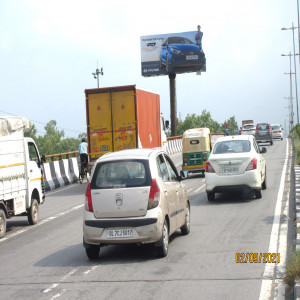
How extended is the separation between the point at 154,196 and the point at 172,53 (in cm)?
5797

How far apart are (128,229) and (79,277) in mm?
1270

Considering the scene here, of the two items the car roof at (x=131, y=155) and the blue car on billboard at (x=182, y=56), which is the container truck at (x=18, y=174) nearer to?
the car roof at (x=131, y=155)

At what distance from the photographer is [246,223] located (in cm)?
1274

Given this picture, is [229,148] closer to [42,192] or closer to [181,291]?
[42,192]

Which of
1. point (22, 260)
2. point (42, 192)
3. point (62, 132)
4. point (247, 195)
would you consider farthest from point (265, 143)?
point (62, 132)

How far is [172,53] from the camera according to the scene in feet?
218

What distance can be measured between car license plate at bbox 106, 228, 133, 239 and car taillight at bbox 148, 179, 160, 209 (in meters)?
0.50

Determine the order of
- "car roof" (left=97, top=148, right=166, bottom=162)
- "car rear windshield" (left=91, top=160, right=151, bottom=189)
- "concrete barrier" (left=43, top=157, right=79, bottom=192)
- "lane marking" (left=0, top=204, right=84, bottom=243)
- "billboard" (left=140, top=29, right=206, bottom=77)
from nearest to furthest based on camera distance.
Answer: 1. "car rear windshield" (left=91, top=160, right=151, bottom=189)
2. "car roof" (left=97, top=148, right=166, bottom=162)
3. "lane marking" (left=0, top=204, right=84, bottom=243)
4. "concrete barrier" (left=43, top=157, right=79, bottom=192)
5. "billboard" (left=140, top=29, right=206, bottom=77)

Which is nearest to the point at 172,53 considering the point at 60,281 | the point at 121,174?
the point at 121,174

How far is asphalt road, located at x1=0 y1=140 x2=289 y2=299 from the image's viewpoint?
756cm

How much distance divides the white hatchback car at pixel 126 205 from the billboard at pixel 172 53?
55.8 m

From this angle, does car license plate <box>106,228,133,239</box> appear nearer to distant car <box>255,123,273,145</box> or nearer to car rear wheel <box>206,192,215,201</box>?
car rear wheel <box>206,192,215,201</box>

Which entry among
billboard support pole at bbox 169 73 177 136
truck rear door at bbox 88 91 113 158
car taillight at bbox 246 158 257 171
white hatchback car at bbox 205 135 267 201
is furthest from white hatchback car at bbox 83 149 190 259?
billboard support pole at bbox 169 73 177 136

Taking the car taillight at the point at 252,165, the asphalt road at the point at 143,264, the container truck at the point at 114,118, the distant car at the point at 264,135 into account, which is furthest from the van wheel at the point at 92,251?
the distant car at the point at 264,135
